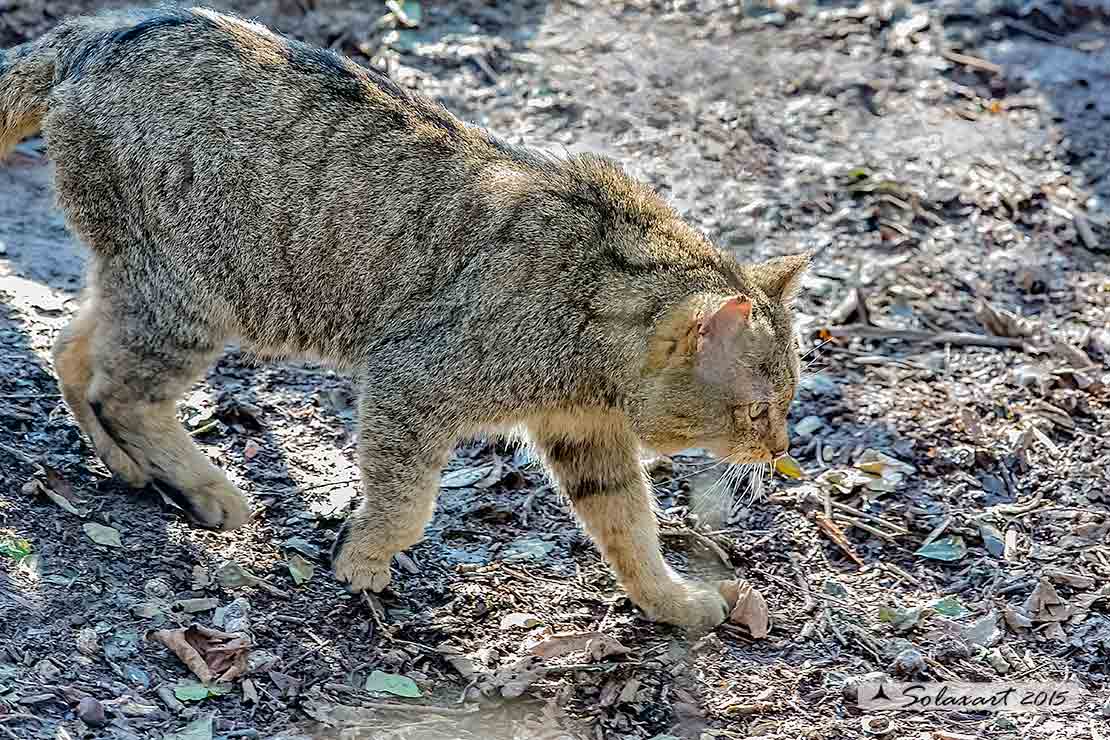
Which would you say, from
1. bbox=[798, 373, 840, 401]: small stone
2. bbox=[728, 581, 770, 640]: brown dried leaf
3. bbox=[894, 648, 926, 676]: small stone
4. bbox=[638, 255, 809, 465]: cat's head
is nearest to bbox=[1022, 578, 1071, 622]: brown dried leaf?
bbox=[894, 648, 926, 676]: small stone

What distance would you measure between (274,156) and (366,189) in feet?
1.21

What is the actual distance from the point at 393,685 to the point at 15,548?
1.45m

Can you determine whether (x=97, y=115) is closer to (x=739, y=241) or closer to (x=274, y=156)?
(x=274, y=156)

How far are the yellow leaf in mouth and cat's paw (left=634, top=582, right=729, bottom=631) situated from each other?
1.03 meters

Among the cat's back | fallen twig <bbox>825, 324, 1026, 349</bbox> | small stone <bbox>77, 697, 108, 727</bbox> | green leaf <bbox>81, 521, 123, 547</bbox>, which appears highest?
the cat's back

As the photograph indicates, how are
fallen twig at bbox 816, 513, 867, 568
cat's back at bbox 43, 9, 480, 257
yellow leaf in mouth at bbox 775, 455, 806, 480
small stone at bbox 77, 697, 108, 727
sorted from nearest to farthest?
small stone at bbox 77, 697, 108, 727, cat's back at bbox 43, 9, 480, 257, fallen twig at bbox 816, 513, 867, 568, yellow leaf in mouth at bbox 775, 455, 806, 480

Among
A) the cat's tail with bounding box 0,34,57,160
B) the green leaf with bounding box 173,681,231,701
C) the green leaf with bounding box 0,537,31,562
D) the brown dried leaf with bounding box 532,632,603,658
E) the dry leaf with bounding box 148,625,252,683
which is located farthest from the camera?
the cat's tail with bounding box 0,34,57,160

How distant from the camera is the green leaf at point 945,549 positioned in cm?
595

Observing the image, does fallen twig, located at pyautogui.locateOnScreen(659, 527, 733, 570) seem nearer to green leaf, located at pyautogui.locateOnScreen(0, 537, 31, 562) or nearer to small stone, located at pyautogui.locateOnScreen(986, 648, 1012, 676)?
small stone, located at pyautogui.locateOnScreen(986, 648, 1012, 676)

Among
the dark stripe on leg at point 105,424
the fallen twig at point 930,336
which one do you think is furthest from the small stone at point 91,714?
the fallen twig at point 930,336

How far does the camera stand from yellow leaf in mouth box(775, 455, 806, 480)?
6.39 meters

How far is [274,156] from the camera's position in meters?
5.40

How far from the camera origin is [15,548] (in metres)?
5.10

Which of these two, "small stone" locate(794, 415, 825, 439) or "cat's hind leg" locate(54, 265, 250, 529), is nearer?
"cat's hind leg" locate(54, 265, 250, 529)
